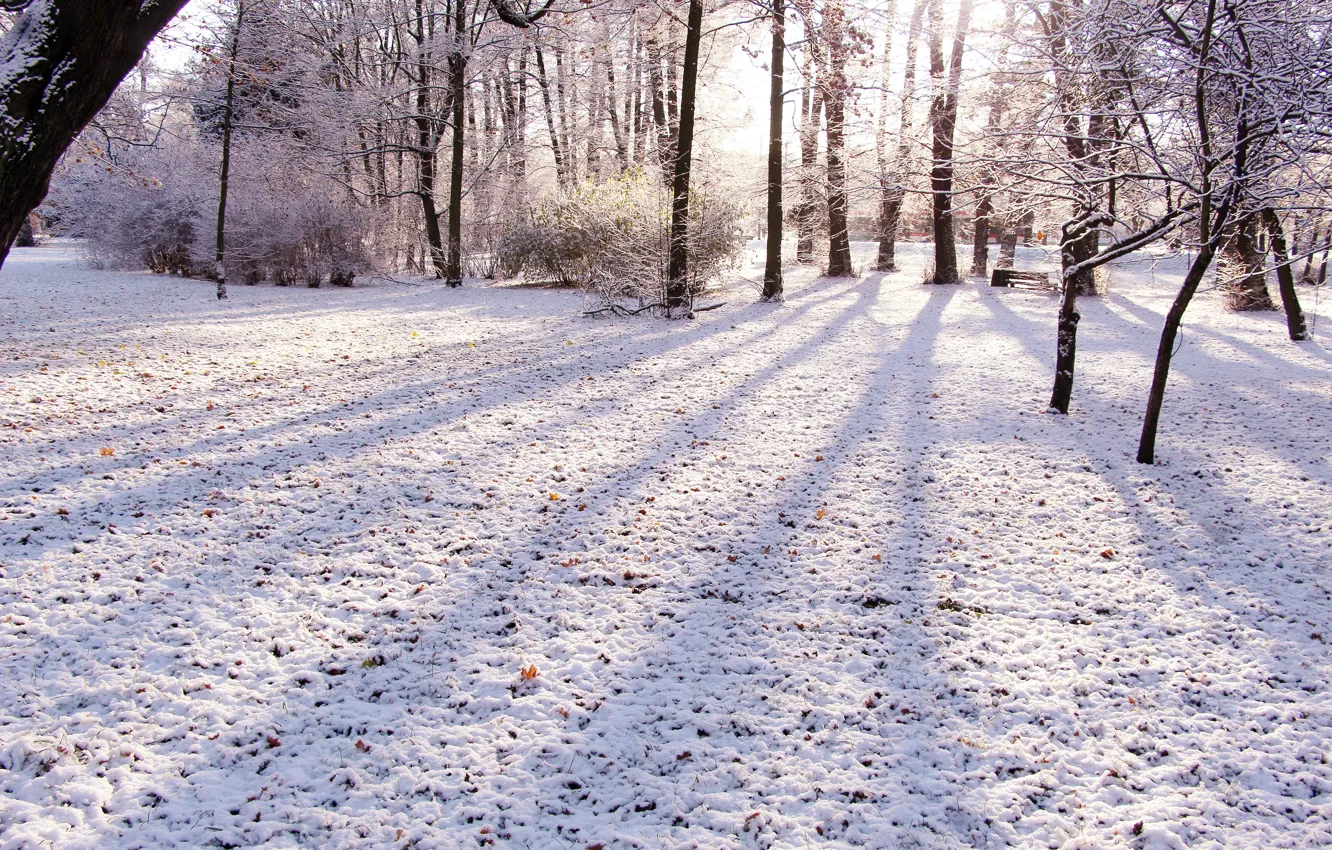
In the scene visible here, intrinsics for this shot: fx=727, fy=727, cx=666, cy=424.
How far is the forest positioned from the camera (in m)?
2.41

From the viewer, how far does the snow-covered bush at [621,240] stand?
1219cm

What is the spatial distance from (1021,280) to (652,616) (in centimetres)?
1599

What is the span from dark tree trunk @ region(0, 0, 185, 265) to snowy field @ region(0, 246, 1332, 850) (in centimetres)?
179

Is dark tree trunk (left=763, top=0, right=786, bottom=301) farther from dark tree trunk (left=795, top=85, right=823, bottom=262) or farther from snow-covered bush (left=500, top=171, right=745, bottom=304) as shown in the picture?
dark tree trunk (left=795, top=85, right=823, bottom=262)

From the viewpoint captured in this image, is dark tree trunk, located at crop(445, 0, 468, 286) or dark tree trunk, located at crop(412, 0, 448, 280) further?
dark tree trunk, located at crop(412, 0, 448, 280)

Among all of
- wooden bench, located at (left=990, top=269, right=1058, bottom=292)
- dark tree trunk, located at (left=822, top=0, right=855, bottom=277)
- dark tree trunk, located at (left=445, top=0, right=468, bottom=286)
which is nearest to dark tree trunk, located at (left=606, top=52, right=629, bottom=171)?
dark tree trunk, located at (left=445, top=0, right=468, bottom=286)

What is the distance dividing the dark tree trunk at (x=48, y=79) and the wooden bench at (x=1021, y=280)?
55.5ft

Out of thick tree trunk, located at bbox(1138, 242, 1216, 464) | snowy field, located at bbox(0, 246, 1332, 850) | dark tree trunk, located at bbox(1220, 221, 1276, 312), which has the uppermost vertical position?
dark tree trunk, located at bbox(1220, 221, 1276, 312)

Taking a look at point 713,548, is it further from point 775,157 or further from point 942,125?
point 942,125

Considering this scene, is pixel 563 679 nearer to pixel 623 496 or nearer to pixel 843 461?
pixel 623 496

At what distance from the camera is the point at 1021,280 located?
1655 centimetres

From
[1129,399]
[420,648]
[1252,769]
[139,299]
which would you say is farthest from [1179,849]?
[139,299]

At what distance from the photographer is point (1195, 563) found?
397cm

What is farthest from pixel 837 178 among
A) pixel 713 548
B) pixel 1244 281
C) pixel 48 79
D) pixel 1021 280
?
pixel 48 79
